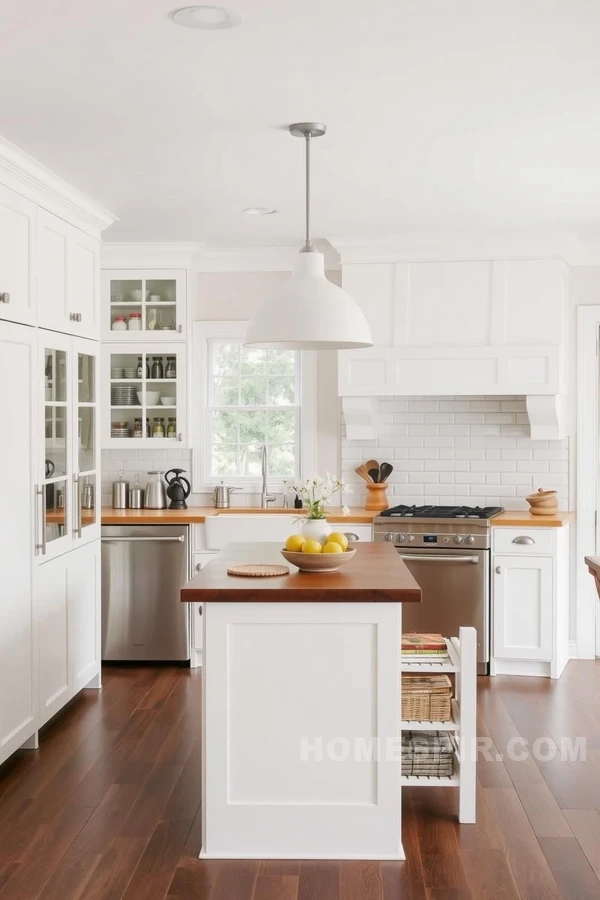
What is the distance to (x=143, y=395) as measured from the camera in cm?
630

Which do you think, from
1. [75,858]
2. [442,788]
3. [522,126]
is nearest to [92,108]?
[522,126]

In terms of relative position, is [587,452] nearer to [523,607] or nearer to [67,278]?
[523,607]

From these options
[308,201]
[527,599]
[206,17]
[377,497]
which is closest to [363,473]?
[377,497]

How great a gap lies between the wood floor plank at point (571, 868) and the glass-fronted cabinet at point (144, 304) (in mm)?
3971

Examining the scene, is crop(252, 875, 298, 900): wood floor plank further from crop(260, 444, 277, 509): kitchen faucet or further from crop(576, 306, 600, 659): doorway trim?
crop(576, 306, 600, 659): doorway trim

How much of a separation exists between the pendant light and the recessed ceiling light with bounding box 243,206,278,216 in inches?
65.2

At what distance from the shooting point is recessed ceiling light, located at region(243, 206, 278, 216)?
5211 millimetres

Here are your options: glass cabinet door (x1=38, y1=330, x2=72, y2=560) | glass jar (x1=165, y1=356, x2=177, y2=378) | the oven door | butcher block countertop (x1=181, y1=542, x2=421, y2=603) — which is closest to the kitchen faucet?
glass jar (x1=165, y1=356, x2=177, y2=378)

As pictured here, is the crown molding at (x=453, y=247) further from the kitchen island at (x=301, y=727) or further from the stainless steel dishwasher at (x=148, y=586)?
the kitchen island at (x=301, y=727)

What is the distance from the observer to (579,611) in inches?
247

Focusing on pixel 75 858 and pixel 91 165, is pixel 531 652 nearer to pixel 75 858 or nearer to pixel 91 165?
pixel 75 858

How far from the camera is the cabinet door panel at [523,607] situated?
18.8 feet

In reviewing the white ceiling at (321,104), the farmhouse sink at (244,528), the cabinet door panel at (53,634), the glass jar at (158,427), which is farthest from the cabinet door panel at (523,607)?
the cabinet door panel at (53,634)

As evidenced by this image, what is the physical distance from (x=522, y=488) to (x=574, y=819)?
2.99 meters
